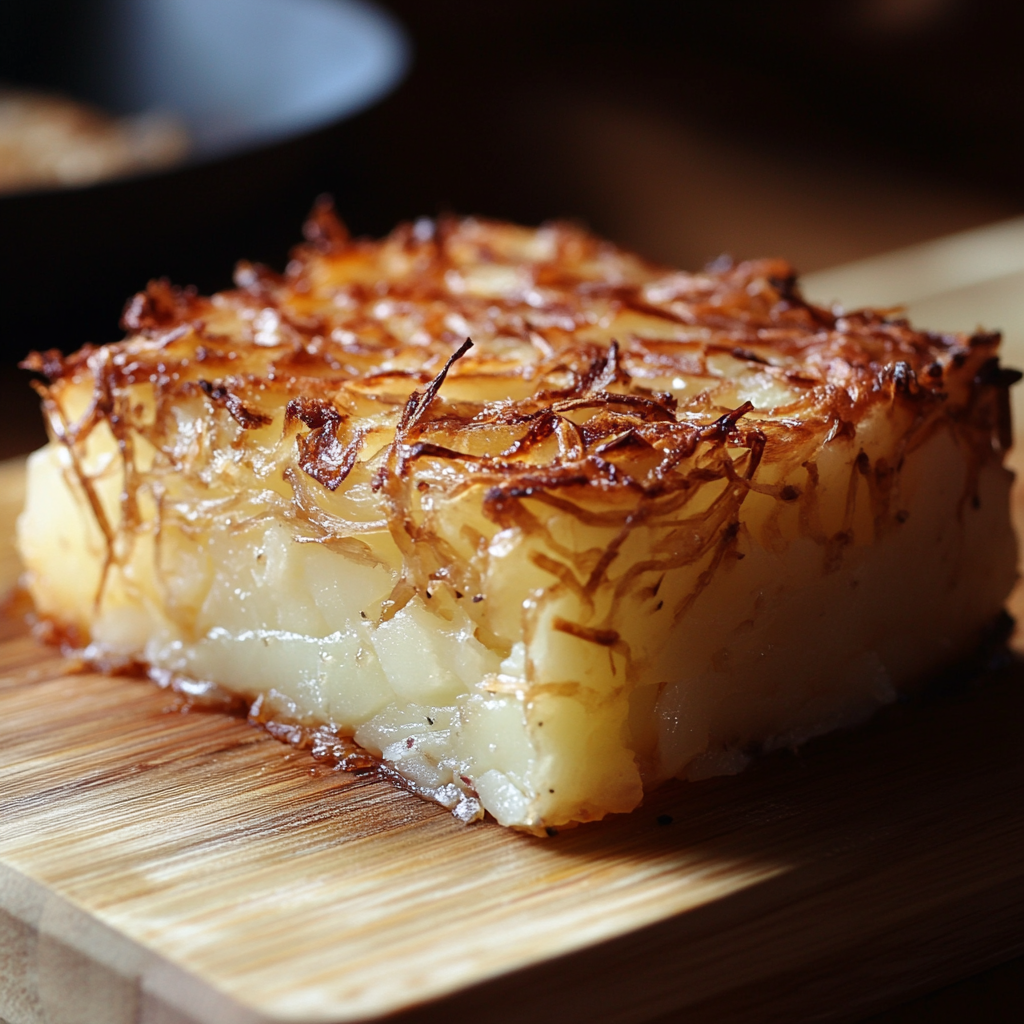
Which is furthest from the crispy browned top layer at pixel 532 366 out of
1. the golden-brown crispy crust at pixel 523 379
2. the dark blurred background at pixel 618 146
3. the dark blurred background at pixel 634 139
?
the dark blurred background at pixel 634 139

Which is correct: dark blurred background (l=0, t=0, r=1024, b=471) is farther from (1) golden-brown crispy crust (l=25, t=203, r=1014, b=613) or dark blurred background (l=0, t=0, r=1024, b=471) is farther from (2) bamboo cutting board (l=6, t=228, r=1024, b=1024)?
(2) bamboo cutting board (l=6, t=228, r=1024, b=1024)

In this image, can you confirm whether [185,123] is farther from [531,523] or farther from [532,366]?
[531,523]

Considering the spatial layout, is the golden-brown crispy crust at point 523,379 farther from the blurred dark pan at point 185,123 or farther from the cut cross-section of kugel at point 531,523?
the blurred dark pan at point 185,123

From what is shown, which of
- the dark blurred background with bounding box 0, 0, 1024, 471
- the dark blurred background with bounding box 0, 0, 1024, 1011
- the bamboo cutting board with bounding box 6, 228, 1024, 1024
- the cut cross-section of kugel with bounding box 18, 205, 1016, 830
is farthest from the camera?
the dark blurred background with bounding box 0, 0, 1024, 471

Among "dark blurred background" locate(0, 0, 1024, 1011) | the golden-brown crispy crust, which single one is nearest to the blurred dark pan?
"dark blurred background" locate(0, 0, 1024, 1011)

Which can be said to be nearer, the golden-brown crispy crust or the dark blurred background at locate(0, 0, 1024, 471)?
the golden-brown crispy crust

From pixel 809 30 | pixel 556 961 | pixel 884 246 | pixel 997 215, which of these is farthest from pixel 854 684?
pixel 809 30
